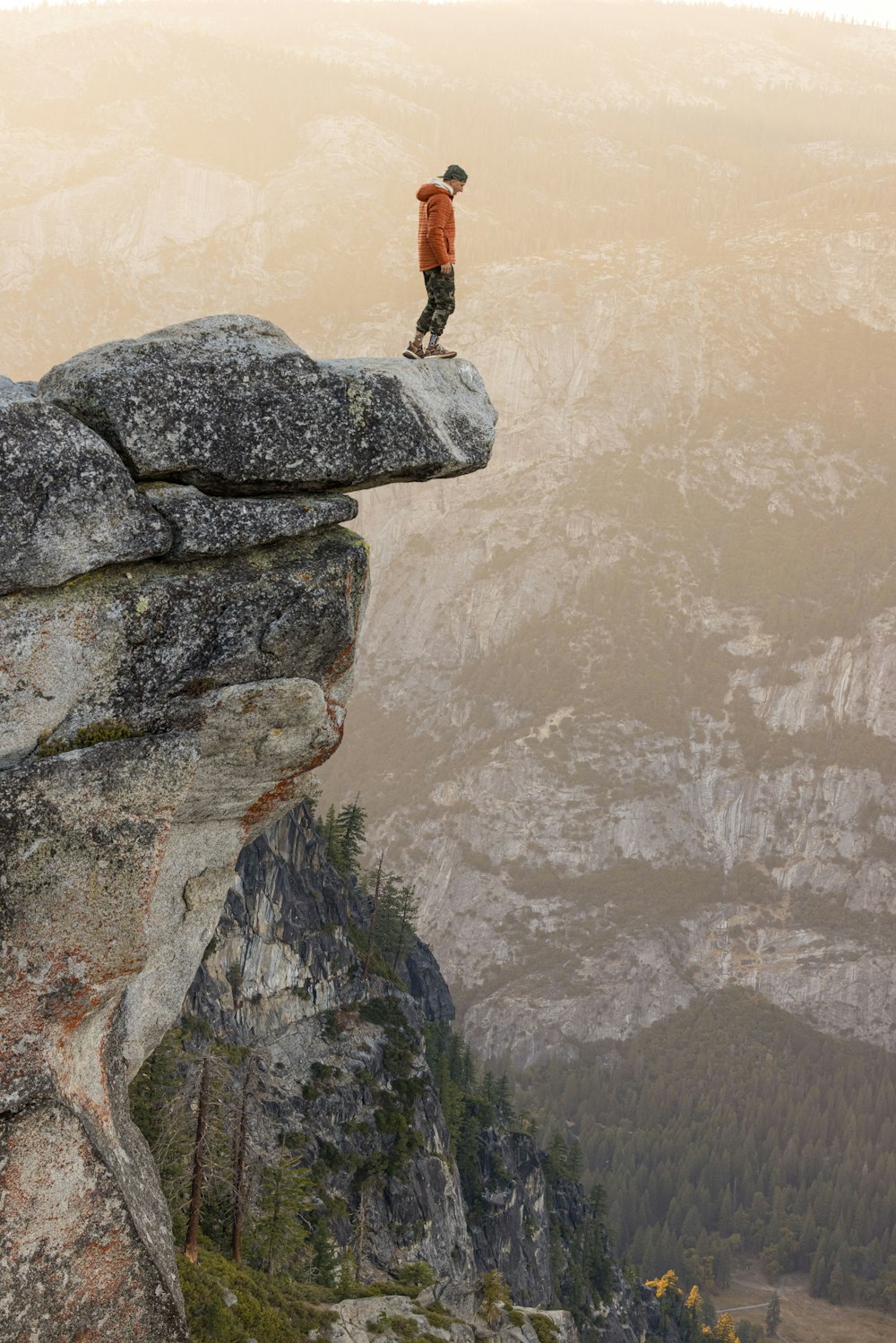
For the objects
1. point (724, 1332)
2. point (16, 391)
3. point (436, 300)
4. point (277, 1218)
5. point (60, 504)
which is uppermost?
point (436, 300)

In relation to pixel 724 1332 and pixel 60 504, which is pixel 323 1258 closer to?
pixel 60 504

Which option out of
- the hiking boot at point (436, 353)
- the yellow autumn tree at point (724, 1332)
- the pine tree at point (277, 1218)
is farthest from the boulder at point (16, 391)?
the yellow autumn tree at point (724, 1332)

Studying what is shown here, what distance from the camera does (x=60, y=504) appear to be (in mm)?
19172

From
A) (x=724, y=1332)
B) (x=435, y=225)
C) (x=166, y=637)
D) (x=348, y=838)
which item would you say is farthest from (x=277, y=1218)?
(x=724, y=1332)

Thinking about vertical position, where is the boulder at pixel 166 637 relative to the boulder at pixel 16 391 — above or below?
below

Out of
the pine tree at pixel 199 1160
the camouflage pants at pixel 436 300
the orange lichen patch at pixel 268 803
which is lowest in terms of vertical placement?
the pine tree at pixel 199 1160

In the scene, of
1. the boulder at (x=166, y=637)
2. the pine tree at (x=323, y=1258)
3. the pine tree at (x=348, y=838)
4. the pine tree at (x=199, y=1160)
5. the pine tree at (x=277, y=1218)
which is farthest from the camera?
the pine tree at (x=348, y=838)

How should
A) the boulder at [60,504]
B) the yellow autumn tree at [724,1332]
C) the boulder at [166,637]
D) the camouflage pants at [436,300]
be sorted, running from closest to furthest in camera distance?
the boulder at [60,504], the boulder at [166,637], the camouflage pants at [436,300], the yellow autumn tree at [724,1332]

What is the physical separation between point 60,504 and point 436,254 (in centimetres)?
1117

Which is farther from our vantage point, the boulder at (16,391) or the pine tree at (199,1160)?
the pine tree at (199,1160)

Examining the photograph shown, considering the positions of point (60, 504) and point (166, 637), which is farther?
point (166, 637)

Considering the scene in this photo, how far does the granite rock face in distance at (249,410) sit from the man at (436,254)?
265cm

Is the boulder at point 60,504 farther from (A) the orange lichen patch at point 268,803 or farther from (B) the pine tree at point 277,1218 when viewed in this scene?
(B) the pine tree at point 277,1218

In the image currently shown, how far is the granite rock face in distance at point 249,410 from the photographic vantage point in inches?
801
